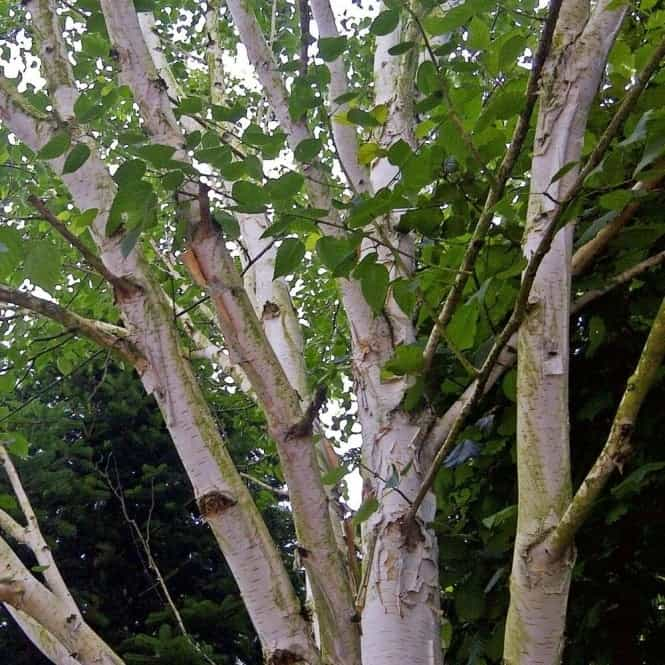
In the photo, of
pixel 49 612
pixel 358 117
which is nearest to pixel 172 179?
pixel 358 117

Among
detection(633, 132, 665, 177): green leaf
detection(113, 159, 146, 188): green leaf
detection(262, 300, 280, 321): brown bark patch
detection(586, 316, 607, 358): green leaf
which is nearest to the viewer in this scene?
detection(633, 132, 665, 177): green leaf

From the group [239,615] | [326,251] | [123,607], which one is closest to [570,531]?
[326,251]

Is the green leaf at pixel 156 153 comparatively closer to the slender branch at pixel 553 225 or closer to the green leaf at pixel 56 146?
the green leaf at pixel 56 146

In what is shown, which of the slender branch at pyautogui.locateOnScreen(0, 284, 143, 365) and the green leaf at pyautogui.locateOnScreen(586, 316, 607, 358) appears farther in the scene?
the green leaf at pyautogui.locateOnScreen(586, 316, 607, 358)

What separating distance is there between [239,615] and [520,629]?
20.6 feet

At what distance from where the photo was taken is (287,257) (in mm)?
1489

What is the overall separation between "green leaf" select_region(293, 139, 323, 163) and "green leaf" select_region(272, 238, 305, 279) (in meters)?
0.18

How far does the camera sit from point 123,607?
24.3 ft

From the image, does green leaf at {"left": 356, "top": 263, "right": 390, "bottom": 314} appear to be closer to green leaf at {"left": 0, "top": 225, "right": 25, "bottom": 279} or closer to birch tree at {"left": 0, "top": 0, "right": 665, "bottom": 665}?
birch tree at {"left": 0, "top": 0, "right": 665, "bottom": 665}

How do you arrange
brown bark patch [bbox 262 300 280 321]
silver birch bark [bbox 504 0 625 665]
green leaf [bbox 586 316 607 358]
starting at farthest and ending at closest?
brown bark patch [bbox 262 300 280 321] → green leaf [bbox 586 316 607 358] → silver birch bark [bbox 504 0 625 665]

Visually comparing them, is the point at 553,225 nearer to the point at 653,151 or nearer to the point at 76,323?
the point at 653,151

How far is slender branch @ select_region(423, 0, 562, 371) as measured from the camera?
114cm

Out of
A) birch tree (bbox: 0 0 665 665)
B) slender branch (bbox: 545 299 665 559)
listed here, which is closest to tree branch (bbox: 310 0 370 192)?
birch tree (bbox: 0 0 665 665)

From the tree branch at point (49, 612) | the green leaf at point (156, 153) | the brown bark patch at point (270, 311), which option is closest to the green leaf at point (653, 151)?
the green leaf at point (156, 153)
